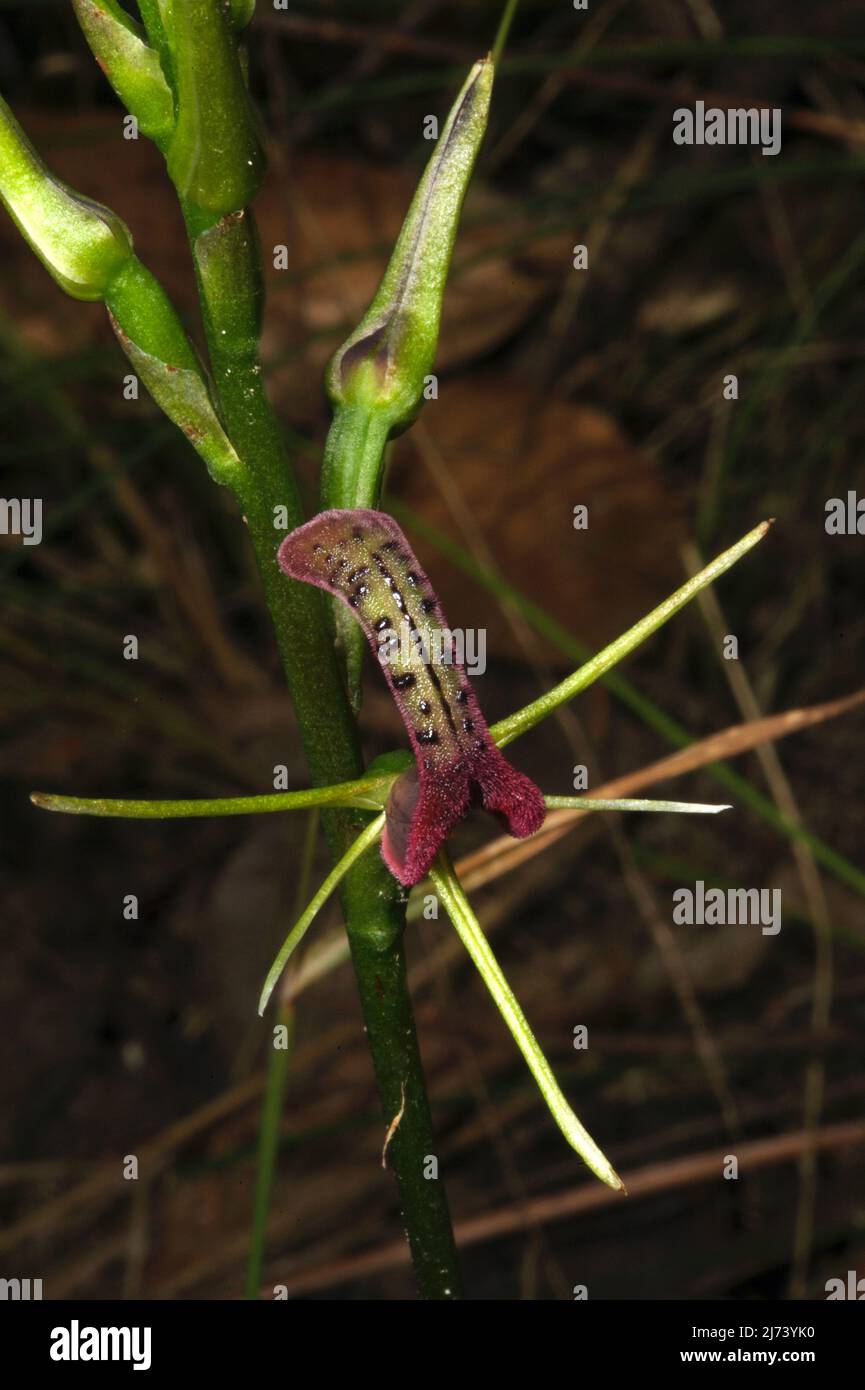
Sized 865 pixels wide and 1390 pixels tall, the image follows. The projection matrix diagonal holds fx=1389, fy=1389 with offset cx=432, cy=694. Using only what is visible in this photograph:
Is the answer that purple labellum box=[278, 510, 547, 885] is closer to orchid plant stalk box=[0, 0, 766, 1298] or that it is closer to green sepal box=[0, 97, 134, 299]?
orchid plant stalk box=[0, 0, 766, 1298]

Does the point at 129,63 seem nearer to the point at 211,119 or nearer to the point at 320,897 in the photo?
the point at 211,119

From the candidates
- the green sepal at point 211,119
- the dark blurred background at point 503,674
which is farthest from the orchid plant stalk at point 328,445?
the dark blurred background at point 503,674

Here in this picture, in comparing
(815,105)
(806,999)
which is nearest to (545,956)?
(806,999)

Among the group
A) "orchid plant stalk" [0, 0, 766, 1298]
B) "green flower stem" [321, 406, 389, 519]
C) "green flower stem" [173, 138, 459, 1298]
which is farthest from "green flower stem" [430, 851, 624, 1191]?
"green flower stem" [321, 406, 389, 519]

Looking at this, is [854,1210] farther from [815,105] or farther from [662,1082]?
[815,105]

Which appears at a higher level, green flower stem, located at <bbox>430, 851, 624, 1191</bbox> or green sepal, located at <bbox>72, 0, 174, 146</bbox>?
green sepal, located at <bbox>72, 0, 174, 146</bbox>

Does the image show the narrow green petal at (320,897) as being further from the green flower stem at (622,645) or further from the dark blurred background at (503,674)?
the dark blurred background at (503,674)
